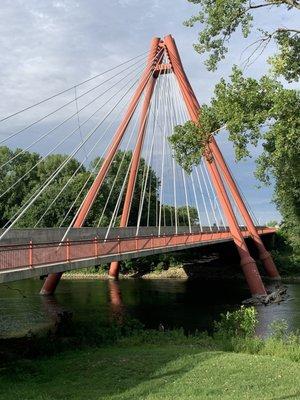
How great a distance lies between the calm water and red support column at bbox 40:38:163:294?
134cm

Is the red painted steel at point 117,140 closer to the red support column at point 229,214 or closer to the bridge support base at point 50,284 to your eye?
the red support column at point 229,214

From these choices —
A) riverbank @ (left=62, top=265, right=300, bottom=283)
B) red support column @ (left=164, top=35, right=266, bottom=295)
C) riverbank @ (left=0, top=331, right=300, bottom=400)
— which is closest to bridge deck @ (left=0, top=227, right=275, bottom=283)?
riverbank @ (left=0, top=331, right=300, bottom=400)

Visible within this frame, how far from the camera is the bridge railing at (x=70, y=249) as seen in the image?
1543 cm

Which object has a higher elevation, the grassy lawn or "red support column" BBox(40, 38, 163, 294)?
"red support column" BBox(40, 38, 163, 294)

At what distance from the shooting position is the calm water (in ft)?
87.8

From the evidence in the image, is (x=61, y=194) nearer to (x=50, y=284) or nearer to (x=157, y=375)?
(x=50, y=284)

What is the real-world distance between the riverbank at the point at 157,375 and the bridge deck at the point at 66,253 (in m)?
2.67

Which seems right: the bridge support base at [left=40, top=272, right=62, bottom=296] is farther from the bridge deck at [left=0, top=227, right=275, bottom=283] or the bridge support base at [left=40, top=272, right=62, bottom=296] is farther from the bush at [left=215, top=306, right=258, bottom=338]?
the bush at [left=215, top=306, right=258, bottom=338]

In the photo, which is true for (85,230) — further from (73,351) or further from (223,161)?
(73,351)

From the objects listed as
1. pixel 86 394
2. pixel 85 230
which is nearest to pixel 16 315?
pixel 85 230

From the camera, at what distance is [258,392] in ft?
33.7

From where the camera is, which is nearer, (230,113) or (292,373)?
(292,373)

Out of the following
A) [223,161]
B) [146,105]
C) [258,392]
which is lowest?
[258,392]

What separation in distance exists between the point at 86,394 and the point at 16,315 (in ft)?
59.9
